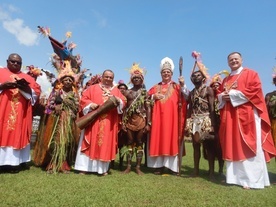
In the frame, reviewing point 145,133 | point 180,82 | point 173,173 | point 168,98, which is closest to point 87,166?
point 145,133

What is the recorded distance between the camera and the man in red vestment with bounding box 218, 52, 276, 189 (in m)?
5.61

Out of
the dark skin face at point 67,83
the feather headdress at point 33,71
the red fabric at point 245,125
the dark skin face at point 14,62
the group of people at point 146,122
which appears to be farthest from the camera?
the feather headdress at point 33,71

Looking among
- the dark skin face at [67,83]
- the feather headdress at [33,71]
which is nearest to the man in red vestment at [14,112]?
the dark skin face at [67,83]

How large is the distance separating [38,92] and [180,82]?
3671mm

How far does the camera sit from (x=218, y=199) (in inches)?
176

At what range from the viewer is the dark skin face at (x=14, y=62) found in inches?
255

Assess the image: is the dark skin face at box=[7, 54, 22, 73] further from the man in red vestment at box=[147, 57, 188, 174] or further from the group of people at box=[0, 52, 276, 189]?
the man in red vestment at box=[147, 57, 188, 174]


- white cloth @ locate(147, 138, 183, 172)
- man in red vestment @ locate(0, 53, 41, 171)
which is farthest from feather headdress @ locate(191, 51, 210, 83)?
man in red vestment @ locate(0, 53, 41, 171)

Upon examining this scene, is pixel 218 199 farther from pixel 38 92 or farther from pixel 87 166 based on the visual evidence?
pixel 38 92

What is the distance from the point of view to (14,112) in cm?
639

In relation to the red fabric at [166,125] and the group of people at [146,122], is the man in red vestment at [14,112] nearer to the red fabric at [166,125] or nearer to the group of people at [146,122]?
the group of people at [146,122]

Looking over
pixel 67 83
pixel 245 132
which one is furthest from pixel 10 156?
pixel 245 132

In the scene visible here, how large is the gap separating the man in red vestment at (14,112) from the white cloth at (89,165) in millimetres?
1336

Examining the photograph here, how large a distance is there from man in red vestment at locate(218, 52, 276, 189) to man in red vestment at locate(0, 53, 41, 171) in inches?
183
